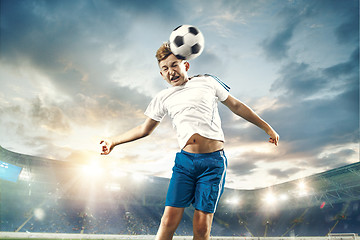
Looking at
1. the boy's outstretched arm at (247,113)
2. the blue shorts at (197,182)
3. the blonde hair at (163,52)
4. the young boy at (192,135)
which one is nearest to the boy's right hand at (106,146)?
the young boy at (192,135)

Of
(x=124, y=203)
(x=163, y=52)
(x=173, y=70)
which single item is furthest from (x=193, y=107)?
(x=124, y=203)

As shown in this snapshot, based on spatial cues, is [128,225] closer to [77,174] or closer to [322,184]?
[77,174]

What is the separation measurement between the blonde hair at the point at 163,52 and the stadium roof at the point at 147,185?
18.5 meters

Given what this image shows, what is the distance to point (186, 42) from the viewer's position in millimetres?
2361

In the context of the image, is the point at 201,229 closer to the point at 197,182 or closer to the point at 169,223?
the point at 169,223

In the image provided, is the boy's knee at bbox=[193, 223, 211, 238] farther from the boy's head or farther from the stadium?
the stadium

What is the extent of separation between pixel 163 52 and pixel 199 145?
96cm

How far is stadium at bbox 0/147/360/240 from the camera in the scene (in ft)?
56.3

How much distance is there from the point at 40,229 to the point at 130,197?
7.79 metres

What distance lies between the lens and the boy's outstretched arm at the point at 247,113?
2.46 m

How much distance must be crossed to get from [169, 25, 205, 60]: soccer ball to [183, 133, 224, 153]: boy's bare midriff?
81cm

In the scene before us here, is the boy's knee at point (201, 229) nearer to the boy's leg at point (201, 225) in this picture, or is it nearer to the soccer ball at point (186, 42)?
the boy's leg at point (201, 225)

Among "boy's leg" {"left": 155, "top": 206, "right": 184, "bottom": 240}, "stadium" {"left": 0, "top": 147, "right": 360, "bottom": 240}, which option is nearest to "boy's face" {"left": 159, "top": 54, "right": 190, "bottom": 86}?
"boy's leg" {"left": 155, "top": 206, "right": 184, "bottom": 240}

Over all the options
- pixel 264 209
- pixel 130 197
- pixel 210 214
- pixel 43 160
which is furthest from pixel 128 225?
pixel 210 214
